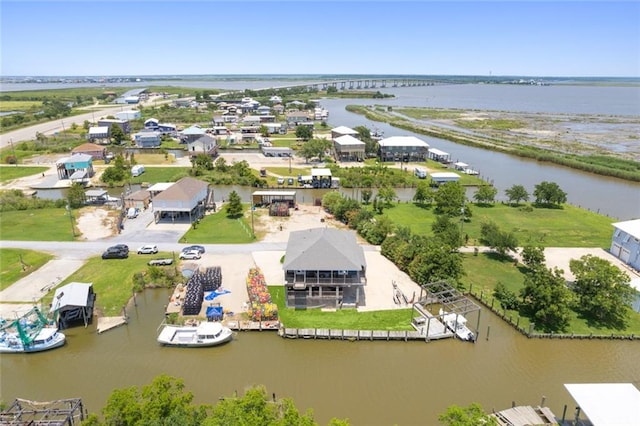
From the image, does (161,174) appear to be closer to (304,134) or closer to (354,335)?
(304,134)

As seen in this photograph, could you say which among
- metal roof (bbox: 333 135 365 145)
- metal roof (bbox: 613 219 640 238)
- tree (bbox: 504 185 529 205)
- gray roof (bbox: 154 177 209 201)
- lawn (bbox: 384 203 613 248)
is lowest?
lawn (bbox: 384 203 613 248)

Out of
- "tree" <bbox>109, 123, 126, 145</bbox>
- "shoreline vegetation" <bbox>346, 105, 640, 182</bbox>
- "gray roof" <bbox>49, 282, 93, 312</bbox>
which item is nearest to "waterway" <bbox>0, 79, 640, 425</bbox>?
"gray roof" <bbox>49, 282, 93, 312</bbox>

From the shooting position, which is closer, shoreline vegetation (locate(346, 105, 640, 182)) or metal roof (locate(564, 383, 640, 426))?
metal roof (locate(564, 383, 640, 426))

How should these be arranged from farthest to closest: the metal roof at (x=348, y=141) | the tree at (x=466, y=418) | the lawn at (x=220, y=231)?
1. the metal roof at (x=348, y=141)
2. the lawn at (x=220, y=231)
3. the tree at (x=466, y=418)

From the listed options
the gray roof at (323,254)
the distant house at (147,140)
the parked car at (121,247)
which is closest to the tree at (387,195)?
the gray roof at (323,254)

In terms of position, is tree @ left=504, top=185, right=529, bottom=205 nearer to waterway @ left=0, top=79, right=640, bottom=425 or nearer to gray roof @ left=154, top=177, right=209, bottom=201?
waterway @ left=0, top=79, right=640, bottom=425

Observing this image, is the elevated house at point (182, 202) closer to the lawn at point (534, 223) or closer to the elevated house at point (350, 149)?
the lawn at point (534, 223)
